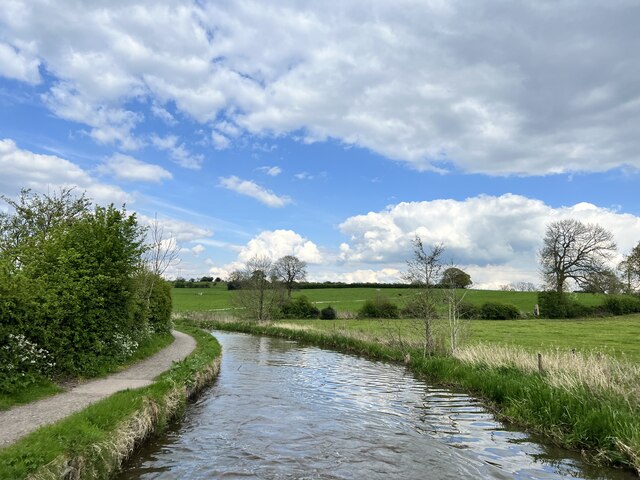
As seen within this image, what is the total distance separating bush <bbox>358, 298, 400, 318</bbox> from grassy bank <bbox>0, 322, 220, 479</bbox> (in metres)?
43.0

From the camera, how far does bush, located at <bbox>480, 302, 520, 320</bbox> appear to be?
176ft

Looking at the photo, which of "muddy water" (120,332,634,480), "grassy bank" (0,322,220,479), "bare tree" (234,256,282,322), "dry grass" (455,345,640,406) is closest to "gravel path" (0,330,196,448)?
"grassy bank" (0,322,220,479)

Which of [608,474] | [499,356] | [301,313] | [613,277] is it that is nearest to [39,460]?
[608,474]

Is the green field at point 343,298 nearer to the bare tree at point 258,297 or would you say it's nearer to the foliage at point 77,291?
the bare tree at point 258,297

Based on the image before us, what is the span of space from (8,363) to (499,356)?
14.9 m

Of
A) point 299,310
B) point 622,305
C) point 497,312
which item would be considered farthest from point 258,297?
point 622,305

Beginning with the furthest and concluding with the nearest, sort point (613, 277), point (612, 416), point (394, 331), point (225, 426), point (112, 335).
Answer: point (613, 277) → point (394, 331) → point (112, 335) → point (225, 426) → point (612, 416)

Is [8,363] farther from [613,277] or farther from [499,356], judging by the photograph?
[613,277]

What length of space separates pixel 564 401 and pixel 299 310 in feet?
158

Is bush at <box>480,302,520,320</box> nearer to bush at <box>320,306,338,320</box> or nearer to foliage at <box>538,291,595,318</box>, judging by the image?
foliage at <box>538,291,595,318</box>

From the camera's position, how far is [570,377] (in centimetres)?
1214

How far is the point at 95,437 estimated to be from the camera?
23.6 ft

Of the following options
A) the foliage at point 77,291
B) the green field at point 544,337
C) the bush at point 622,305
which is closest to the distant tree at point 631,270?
the bush at point 622,305

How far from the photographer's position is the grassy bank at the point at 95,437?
590 cm
